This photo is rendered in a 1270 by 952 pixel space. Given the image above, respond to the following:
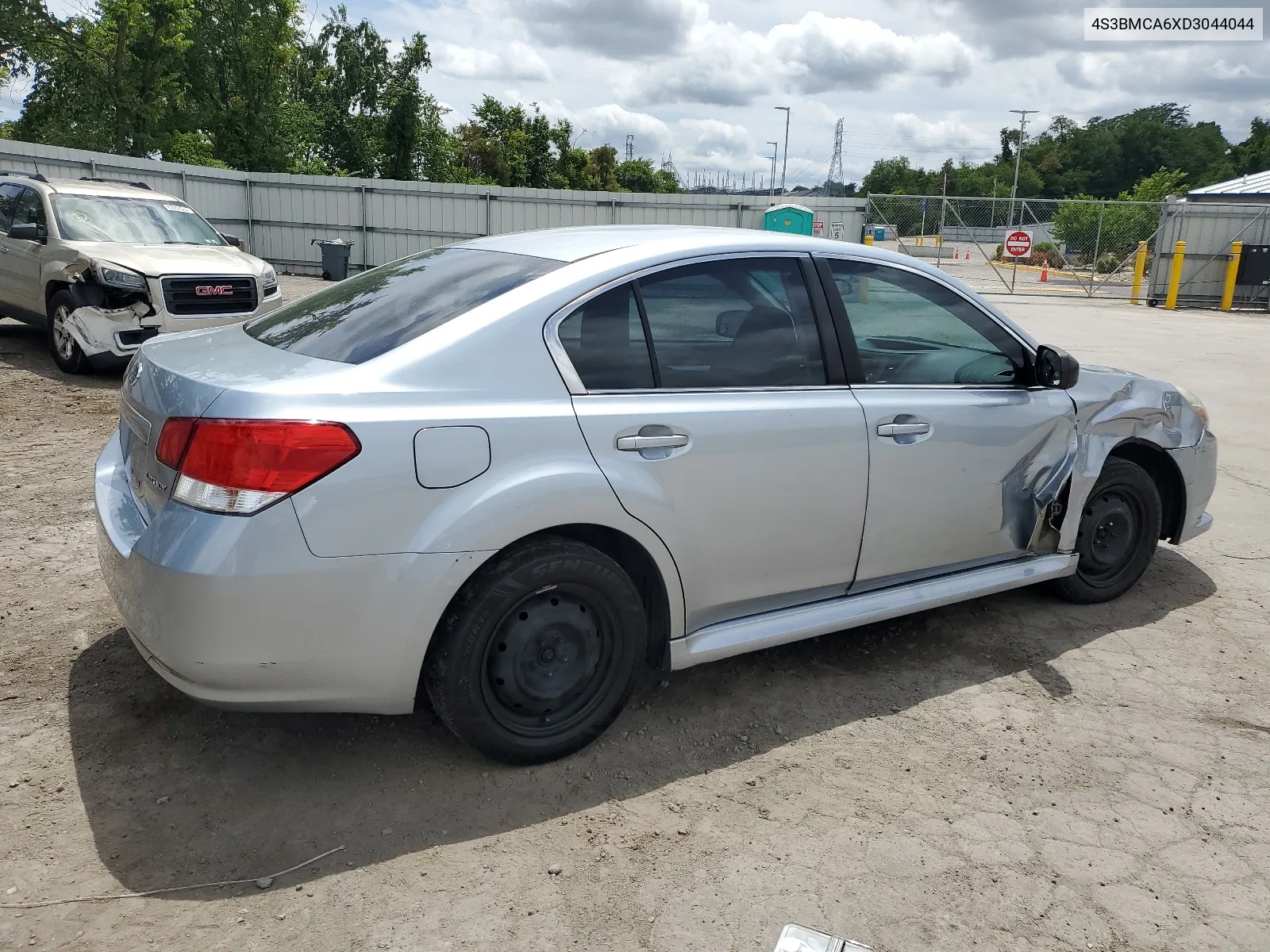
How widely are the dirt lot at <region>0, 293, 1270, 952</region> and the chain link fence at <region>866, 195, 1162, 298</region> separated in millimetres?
19325

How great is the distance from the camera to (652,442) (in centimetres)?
307

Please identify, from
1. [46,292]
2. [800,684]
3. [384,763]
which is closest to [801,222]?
[46,292]

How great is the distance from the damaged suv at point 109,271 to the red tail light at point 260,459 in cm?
654

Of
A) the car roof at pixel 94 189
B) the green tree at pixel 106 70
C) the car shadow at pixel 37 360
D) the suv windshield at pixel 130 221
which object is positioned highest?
the green tree at pixel 106 70

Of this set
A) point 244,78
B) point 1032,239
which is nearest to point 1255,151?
point 1032,239

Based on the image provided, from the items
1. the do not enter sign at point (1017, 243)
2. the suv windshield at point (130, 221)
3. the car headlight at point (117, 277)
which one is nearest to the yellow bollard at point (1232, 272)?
the do not enter sign at point (1017, 243)

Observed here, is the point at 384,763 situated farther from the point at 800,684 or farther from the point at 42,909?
the point at 800,684

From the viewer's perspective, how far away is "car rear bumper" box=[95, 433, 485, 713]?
2.55m

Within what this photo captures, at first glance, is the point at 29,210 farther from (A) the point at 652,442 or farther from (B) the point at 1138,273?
(B) the point at 1138,273

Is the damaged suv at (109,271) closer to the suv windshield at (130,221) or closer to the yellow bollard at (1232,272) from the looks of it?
the suv windshield at (130,221)

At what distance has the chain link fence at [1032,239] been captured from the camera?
81.9 ft

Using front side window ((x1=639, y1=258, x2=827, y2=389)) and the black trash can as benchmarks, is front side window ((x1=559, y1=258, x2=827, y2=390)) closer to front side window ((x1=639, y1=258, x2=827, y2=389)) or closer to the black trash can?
front side window ((x1=639, y1=258, x2=827, y2=389))

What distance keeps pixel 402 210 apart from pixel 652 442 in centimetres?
2167

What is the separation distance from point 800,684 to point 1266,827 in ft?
5.00
